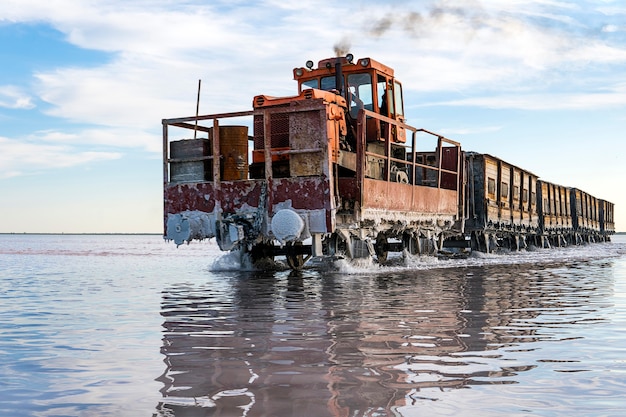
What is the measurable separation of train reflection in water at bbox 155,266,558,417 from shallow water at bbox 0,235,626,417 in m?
0.01

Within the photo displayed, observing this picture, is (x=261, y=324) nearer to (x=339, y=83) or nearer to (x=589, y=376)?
(x=589, y=376)

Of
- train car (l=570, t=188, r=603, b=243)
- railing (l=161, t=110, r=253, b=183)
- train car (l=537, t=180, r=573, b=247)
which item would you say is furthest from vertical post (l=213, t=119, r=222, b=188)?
train car (l=570, t=188, r=603, b=243)

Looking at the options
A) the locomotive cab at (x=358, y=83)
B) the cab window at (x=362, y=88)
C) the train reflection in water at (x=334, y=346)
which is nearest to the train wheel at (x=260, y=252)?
the locomotive cab at (x=358, y=83)

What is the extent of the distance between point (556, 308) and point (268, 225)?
5584mm

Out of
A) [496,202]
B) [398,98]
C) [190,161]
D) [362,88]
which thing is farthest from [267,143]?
[496,202]

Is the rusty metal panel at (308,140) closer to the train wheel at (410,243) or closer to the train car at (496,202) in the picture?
Result: the train wheel at (410,243)

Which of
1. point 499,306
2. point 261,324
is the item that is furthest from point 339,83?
point 261,324

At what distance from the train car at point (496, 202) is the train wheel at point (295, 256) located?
19.2 feet

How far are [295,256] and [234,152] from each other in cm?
316

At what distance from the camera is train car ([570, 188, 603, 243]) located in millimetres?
37069

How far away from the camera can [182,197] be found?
1252 centimetres

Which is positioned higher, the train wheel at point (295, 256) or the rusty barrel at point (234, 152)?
the rusty barrel at point (234, 152)

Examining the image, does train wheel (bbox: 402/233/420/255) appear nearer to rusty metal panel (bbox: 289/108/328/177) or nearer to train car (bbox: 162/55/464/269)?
train car (bbox: 162/55/464/269)

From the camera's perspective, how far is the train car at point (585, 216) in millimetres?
37069
